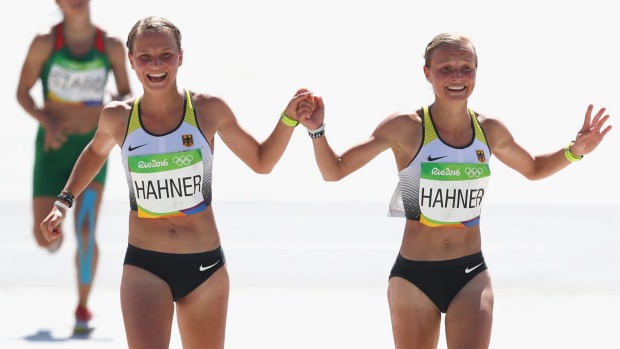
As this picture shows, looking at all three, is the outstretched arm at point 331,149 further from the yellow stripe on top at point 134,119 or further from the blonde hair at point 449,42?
the yellow stripe on top at point 134,119

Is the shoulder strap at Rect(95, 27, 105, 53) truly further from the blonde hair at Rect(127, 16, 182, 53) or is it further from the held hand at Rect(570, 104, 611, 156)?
the held hand at Rect(570, 104, 611, 156)

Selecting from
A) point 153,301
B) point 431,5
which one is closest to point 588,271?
point 153,301

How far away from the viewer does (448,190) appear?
18.2 feet

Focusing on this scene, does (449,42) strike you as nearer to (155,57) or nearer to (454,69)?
(454,69)

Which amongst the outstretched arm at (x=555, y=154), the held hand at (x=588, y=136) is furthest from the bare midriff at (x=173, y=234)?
the held hand at (x=588, y=136)

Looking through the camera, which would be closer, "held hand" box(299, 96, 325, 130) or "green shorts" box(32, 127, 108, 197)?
"held hand" box(299, 96, 325, 130)

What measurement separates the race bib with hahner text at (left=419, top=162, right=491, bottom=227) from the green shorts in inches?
127

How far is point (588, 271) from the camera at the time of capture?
33.9ft

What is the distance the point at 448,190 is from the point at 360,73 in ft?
40.2

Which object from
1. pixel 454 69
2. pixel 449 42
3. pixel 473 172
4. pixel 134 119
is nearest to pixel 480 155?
pixel 473 172

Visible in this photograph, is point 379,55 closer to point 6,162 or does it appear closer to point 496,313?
point 6,162

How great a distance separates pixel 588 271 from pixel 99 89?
174 inches

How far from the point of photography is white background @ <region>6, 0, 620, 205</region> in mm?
14328

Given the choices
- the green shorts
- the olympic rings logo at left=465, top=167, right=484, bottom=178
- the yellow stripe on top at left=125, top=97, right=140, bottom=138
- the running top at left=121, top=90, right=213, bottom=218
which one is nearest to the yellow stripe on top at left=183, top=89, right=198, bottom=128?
the running top at left=121, top=90, right=213, bottom=218
